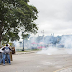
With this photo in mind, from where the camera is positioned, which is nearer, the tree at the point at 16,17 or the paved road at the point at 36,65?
the paved road at the point at 36,65

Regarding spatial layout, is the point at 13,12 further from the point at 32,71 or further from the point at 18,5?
the point at 32,71

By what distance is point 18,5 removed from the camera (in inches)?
1024

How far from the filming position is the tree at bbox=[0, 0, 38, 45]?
23.3 meters

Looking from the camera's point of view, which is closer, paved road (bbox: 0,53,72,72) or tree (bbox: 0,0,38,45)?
paved road (bbox: 0,53,72,72)

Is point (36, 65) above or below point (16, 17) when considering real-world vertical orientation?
below

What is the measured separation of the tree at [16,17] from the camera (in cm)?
2330

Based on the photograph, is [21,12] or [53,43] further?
[53,43]

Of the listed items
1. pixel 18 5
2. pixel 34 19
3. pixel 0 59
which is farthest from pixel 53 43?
pixel 0 59

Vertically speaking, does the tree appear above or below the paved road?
above

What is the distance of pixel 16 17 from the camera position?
→ 2336cm

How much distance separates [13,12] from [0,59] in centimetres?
1253

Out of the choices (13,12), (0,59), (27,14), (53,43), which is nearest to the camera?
(0,59)

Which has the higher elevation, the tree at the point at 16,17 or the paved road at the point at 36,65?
the tree at the point at 16,17

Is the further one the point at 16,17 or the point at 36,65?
the point at 16,17
